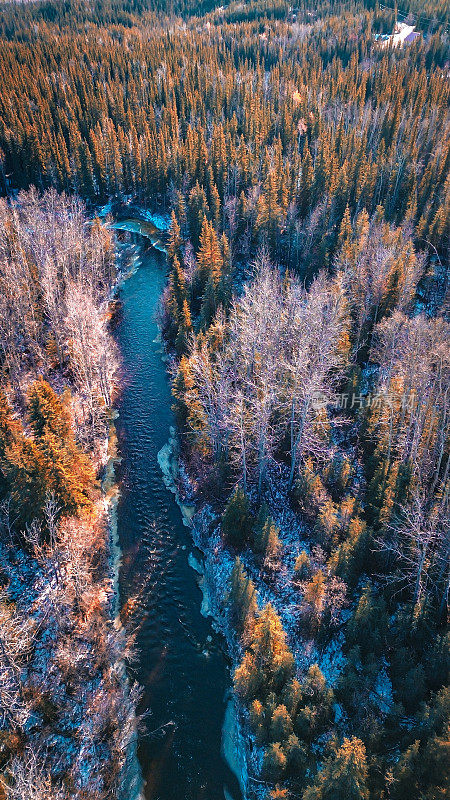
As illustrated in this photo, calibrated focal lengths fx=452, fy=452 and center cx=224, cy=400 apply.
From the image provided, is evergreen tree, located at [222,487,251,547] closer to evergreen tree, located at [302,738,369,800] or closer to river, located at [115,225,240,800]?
river, located at [115,225,240,800]

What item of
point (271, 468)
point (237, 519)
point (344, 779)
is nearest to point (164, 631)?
point (237, 519)

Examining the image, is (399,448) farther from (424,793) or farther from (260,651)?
(424,793)

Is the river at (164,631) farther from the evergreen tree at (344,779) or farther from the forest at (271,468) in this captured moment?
the evergreen tree at (344,779)

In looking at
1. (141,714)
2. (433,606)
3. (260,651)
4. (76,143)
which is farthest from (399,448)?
(76,143)

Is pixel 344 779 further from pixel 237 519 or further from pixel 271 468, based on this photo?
pixel 271 468

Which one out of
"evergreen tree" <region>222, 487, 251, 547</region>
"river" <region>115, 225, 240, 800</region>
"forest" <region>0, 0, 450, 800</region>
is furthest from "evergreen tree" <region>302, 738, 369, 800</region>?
"evergreen tree" <region>222, 487, 251, 547</region>
